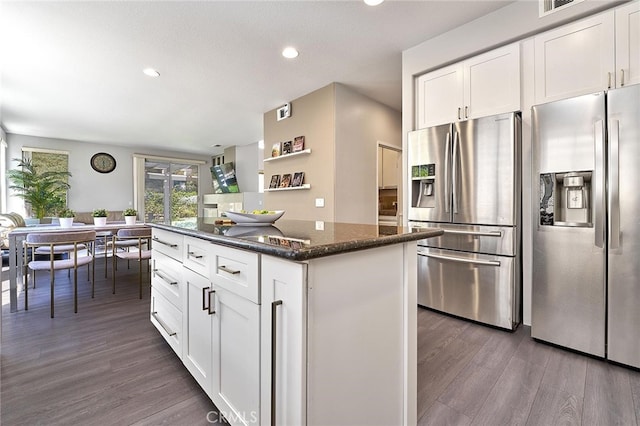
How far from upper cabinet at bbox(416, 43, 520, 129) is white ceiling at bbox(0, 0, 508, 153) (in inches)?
14.9

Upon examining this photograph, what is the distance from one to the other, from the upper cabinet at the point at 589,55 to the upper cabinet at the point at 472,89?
18 cm

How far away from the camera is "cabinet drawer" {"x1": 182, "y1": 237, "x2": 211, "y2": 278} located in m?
1.33

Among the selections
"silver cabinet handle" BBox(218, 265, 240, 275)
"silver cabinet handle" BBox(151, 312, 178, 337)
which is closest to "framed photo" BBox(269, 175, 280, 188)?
"silver cabinet handle" BBox(151, 312, 178, 337)

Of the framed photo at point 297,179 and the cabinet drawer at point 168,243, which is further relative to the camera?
the framed photo at point 297,179

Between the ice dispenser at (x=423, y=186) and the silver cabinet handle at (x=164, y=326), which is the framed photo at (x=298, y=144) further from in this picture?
the silver cabinet handle at (x=164, y=326)

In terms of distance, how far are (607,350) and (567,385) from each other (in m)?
0.50

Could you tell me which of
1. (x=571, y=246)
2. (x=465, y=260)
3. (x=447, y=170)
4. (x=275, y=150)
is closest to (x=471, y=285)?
(x=465, y=260)

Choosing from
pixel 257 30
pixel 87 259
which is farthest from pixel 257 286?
pixel 87 259

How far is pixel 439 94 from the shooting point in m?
2.77

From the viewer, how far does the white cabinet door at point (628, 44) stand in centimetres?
184

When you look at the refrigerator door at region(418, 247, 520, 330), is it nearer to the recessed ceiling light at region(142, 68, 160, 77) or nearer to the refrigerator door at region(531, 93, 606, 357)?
the refrigerator door at region(531, 93, 606, 357)

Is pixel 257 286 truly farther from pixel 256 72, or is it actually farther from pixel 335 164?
pixel 256 72

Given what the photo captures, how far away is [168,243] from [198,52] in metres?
2.15

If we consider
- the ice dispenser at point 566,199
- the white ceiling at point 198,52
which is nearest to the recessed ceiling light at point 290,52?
the white ceiling at point 198,52
